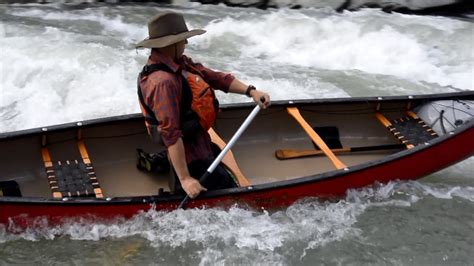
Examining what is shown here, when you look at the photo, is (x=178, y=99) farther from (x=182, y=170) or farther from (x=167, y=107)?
(x=182, y=170)

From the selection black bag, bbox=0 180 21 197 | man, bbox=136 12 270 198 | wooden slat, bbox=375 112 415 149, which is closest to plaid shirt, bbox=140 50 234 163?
man, bbox=136 12 270 198

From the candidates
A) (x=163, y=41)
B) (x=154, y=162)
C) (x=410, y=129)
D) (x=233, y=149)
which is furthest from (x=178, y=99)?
(x=410, y=129)

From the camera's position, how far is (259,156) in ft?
20.2

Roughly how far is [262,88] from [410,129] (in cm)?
282

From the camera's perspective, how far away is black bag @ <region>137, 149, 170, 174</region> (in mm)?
5547

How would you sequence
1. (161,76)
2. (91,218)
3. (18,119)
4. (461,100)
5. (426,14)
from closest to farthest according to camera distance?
(161,76) < (91,218) < (461,100) < (18,119) < (426,14)

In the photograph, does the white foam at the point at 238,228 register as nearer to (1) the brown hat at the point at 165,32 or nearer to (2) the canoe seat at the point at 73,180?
(2) the canoe seat at the point at 73,180

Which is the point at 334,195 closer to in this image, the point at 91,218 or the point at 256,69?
the point at 91,218

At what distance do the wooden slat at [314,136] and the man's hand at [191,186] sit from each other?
Answer: 1.34 m

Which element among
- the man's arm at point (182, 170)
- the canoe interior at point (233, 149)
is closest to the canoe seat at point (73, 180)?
the canoe interior at point (233, 149)

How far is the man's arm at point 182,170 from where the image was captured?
4.41m

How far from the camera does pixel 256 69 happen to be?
372 inches

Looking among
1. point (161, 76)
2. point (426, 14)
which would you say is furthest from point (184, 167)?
point (426, 14)

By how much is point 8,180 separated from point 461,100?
4.06 metres
